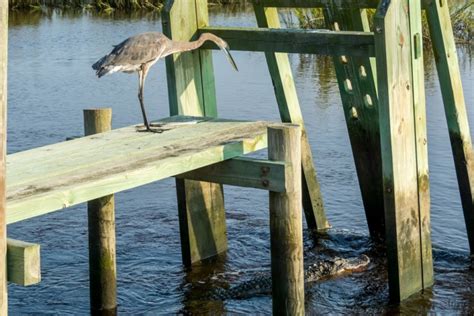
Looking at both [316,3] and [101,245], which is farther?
[316,3]

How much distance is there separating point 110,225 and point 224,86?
10873 mm

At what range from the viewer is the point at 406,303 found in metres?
8.84

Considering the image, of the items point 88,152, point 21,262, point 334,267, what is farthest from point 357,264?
point 21,262

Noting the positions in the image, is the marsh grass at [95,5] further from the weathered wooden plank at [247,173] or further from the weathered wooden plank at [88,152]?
the weathered wooden plank at [247,173]

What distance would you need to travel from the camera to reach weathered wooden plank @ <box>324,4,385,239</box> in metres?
10.1

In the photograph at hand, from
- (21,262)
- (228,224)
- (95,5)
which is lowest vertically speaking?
(228,224)

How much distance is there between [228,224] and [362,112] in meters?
1.91

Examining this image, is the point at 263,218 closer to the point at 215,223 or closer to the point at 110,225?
the point at 215,223

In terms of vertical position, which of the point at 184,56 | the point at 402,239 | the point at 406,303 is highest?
the point at 184,56

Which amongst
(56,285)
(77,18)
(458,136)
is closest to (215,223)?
(56,285)

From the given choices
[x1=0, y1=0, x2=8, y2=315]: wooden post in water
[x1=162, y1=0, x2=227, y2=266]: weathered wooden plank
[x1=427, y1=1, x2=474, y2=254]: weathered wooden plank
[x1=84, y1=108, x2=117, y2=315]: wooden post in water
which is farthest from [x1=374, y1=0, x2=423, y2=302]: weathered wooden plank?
[x1=0, y1=0, x2=8, y2=315]: wooden post in water

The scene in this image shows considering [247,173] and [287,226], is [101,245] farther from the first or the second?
[287,226]

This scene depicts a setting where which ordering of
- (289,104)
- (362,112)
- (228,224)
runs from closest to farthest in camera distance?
(289,104), (362,112), (228,224)

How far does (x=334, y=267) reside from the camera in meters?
9.77
